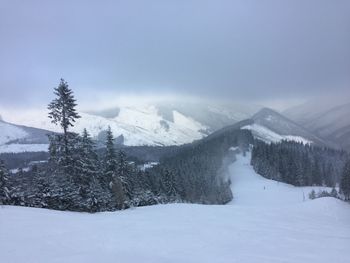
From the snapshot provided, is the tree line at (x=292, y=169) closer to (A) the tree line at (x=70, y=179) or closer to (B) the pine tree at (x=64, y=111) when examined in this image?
(A) the tree line at (x=70, y=179)

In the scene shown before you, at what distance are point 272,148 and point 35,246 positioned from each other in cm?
16494

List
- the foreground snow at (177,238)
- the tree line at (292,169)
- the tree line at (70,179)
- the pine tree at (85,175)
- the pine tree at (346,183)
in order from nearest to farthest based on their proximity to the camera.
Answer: the foreground snow at (177,238), the tree line at (70,179), the pine tree at (85,175), the pine tree at (346,183), the tree line at (292,169)

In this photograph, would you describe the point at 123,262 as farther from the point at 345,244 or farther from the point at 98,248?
the point at 345,244

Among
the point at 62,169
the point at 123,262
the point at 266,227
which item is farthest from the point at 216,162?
the point at 123,262

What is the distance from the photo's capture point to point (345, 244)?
1964 cm

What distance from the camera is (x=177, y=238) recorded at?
1892cm

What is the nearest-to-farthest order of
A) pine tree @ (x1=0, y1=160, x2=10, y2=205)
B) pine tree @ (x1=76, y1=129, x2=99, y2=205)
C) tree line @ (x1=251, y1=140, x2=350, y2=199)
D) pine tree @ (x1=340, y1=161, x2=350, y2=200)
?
1. pine tree @ (x1=0, y1=160, x2=10, y2=205)
2. pine tree @ (x1=76, y1=129, x2=99, y2=205)
3. pine tree @ (x1=340, y1=161, x2=350, y2=200)
4. tree line @ (x1=251, y1=140, x2=350, y2=199)

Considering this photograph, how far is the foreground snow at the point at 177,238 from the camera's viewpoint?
14852 millimetres

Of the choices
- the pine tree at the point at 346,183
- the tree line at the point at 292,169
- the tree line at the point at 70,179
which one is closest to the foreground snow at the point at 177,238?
the tree line at the point at 70,179

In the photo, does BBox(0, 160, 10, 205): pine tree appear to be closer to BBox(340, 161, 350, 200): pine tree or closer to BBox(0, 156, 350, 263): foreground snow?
BBox(0, 156, 350, 263): foreground snow

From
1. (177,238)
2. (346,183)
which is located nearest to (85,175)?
(177,238)

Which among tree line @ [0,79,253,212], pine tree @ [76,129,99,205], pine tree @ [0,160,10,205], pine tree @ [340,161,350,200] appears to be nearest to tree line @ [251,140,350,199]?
pine tree @ [340,161,350,200]

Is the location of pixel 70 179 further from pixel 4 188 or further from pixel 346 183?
pixel 346 183

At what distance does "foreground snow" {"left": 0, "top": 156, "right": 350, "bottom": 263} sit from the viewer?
48.7 feet
